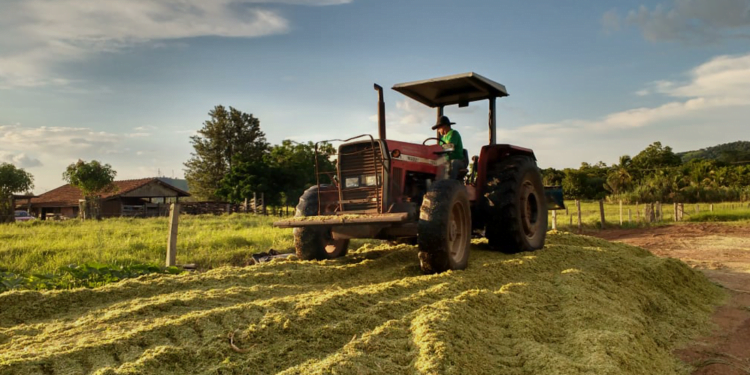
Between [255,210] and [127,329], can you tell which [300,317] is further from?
[255,210]

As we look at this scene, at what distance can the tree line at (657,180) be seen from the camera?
3922 cm

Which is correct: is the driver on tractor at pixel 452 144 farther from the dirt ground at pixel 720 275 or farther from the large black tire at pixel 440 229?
the dirt ground at pixel 720 275

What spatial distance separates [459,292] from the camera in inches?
173

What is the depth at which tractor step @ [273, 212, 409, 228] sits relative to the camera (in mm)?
5148

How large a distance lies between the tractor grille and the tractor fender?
5.45ft

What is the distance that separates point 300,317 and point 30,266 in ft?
21.5

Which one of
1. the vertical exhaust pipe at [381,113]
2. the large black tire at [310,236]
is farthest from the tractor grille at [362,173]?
the large black tire at [310,236]

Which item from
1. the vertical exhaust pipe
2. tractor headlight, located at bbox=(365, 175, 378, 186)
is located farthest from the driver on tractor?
tractor headlight, located at bbox=(365, 175, 378, 186)

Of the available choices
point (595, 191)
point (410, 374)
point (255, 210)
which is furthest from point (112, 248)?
point (595, 191)

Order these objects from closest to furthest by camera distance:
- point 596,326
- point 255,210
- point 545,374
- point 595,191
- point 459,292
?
1. point 545,374
2. point 596,326
3. point 459,292
4. point 255,210
5. point 595,191

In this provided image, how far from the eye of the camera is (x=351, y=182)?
19.5ft

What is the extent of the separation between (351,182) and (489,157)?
2.17 m

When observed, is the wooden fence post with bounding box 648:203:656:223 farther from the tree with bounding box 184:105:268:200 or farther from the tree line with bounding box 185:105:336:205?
the tree with bounding box 184:105:268:200

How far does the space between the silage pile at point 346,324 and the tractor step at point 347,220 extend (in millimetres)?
455
